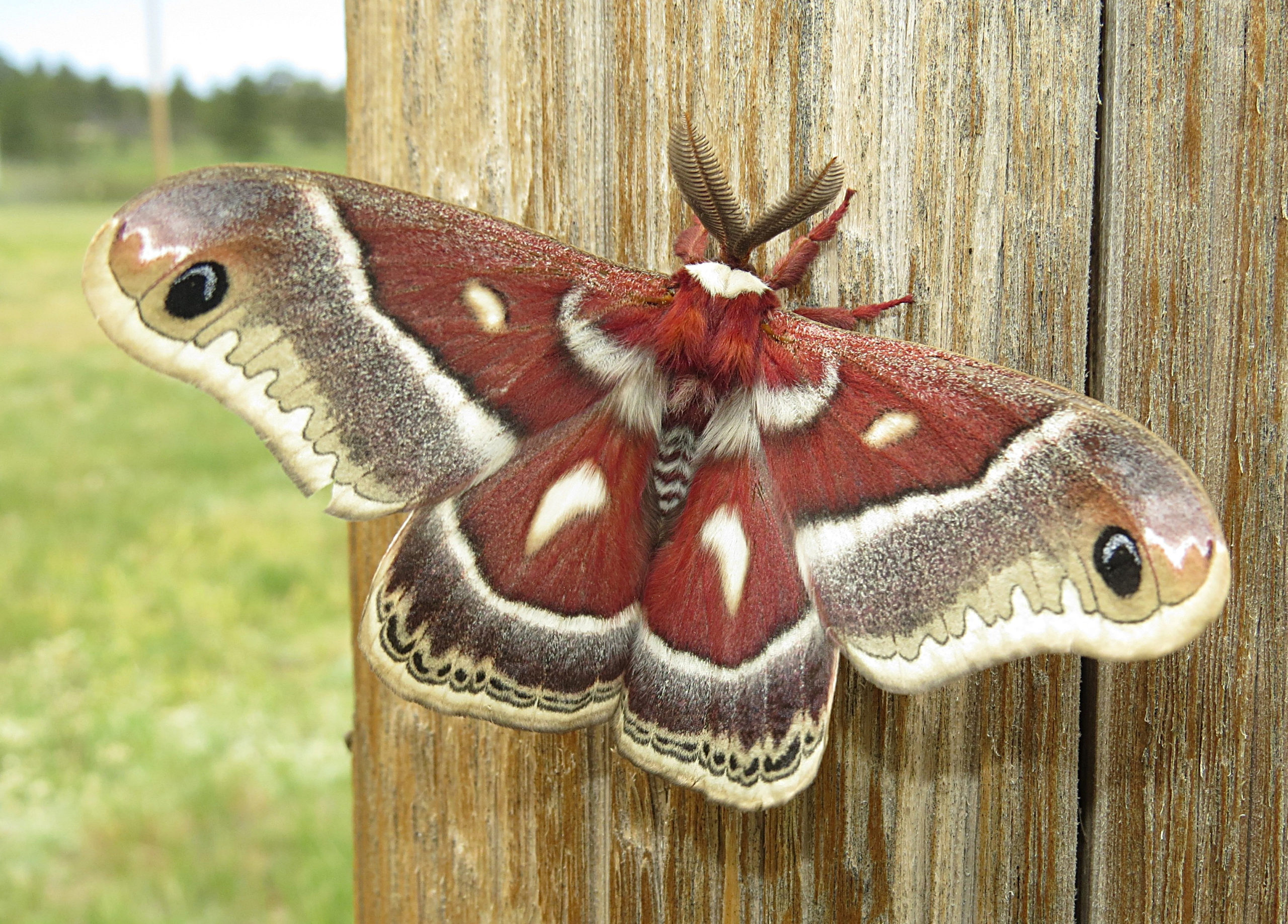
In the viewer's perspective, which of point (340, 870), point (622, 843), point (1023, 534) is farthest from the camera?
point (340, 870)

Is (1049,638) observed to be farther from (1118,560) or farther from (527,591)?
(527,591)

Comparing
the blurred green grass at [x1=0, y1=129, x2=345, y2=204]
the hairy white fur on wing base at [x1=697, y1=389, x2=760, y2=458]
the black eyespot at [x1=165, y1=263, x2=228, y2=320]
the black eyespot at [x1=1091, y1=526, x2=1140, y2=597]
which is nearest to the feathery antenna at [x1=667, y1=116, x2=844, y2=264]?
the hairy white fur on wing base at [x1=697, y1=389, x2=760, y2=458]

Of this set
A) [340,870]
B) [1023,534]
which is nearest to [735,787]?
[1023,534]

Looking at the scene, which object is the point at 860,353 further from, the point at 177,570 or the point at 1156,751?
the point at 177,570

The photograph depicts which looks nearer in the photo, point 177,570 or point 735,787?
point 735,787

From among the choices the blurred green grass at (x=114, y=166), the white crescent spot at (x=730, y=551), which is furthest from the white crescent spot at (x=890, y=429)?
the blurred green grass at (x=114, y=166)

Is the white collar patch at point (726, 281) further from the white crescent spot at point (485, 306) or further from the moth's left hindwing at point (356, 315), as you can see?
the white crescent spot at point (485, 306)

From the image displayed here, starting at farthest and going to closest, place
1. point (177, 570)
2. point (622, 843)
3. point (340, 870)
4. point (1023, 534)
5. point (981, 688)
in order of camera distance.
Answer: point (177, 570) → point (340, 870) → point (622, 843) → point (981, 688) → point (1023, 534)
